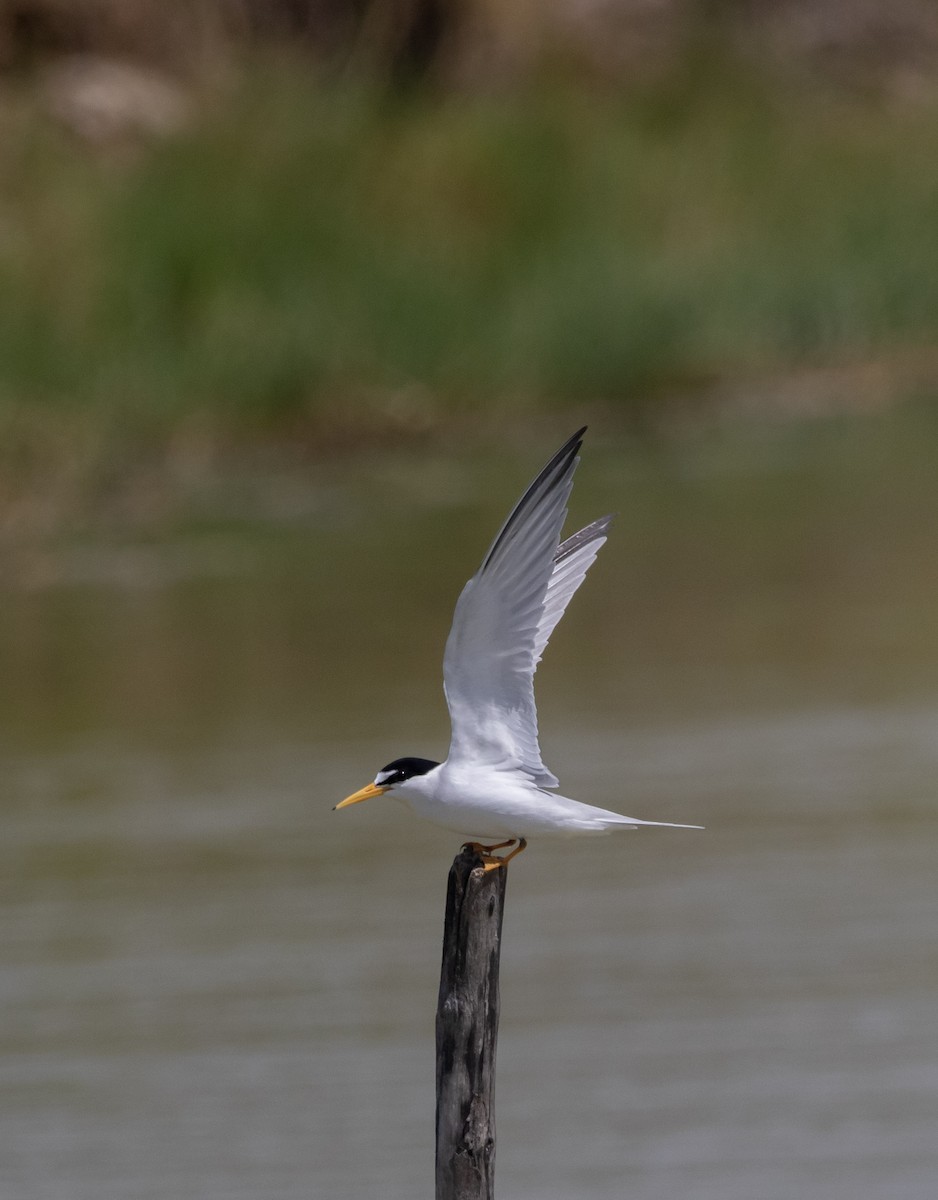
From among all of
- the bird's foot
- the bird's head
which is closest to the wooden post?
the bird's foot

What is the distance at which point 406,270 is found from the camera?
2112 cm

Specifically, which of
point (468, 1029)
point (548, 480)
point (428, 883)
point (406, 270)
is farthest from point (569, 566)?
point (406, 270)

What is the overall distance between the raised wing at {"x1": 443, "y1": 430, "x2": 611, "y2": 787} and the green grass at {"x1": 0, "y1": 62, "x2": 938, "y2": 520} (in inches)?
477

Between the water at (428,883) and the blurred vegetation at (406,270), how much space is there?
272cm

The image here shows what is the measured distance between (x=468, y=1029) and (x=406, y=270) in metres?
15.7

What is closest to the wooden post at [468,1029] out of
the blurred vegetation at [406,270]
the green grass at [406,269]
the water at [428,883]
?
the water at [428,883]

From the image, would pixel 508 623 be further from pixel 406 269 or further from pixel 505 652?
pixel 406 269

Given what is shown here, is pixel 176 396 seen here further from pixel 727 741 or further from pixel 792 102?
pixel 792 102

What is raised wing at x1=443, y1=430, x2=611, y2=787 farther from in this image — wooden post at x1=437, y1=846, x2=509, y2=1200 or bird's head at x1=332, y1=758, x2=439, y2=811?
wooden post at x1=437, y1=846, x2=509, y2=1200

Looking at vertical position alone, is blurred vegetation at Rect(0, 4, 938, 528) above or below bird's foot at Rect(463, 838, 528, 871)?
above

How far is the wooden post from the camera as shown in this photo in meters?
5.66

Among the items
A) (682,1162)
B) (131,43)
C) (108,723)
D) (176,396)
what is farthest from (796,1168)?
(131,43)

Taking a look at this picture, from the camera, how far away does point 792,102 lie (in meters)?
29.3

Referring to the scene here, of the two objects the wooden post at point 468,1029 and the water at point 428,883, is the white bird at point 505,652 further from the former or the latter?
the water at point 428,883
